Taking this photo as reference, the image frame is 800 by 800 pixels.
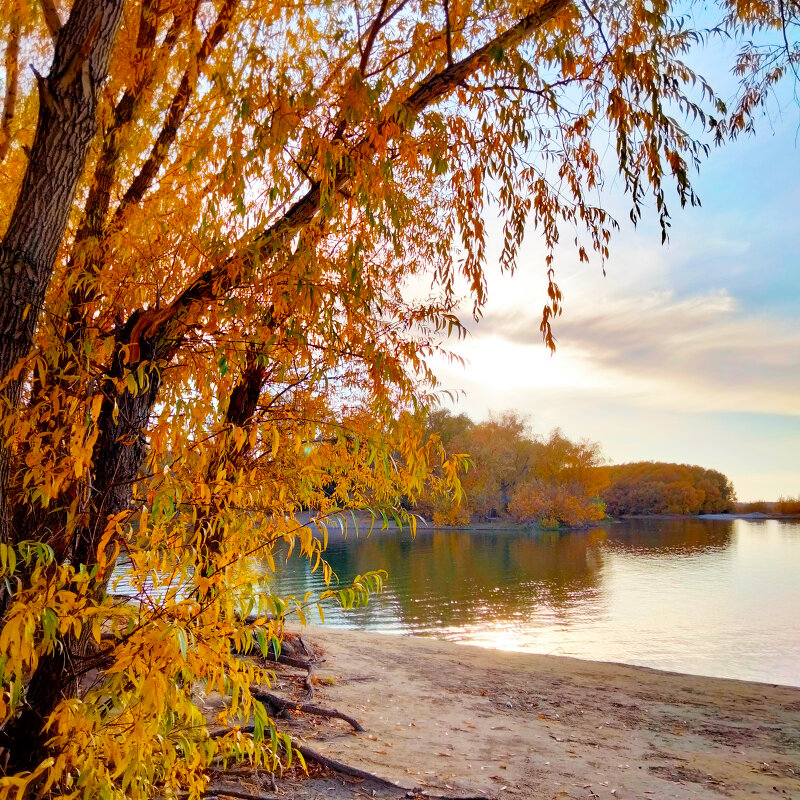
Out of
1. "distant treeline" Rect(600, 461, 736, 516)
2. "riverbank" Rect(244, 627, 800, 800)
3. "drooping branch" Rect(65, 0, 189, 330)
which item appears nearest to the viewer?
"drooping branch" Rect(65, 0, 189, 330)

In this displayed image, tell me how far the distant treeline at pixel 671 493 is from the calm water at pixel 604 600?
89.7 feet

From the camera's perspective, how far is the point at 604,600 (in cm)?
1556

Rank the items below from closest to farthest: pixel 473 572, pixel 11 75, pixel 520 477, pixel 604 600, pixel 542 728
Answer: pixel 11 75, pixel 542 728, pixel 604 600, pixel 473 572, pixel 520 477

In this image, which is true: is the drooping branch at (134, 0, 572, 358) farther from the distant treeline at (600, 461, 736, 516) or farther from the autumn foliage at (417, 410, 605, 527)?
the distant treeline at (600, 461, 736, 516)

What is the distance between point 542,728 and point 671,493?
55.5m

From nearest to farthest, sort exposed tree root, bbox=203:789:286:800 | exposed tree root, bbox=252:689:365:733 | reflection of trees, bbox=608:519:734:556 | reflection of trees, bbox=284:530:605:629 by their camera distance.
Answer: exposed tree root, bbox=203:789:286:800 → exposed tree root, bbox=252:689:365:733 → reflection of trees, bbox=284:530:605:629 → reflection of trees, bbox=608:519:734:556

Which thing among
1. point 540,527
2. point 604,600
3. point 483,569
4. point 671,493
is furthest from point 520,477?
point 604,600

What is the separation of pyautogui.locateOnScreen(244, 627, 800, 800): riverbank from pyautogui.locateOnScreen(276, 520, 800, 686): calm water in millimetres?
1487

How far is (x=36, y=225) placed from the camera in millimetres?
1992

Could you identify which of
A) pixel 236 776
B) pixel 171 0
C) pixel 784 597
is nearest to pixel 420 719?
pixel 236 776

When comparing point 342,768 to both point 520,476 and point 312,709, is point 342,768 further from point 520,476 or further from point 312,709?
point 520,476

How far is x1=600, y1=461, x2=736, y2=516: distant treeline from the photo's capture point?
183 feet

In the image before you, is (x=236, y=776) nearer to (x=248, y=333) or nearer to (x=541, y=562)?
(x=248, y=333)

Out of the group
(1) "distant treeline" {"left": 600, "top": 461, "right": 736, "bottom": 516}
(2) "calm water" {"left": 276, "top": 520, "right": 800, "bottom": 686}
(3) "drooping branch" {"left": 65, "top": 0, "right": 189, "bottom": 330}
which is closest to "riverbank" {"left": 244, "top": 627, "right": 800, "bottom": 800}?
(2) "calm water" {"left": 276, "top": 520, "right": 800, "bottom": 686}
